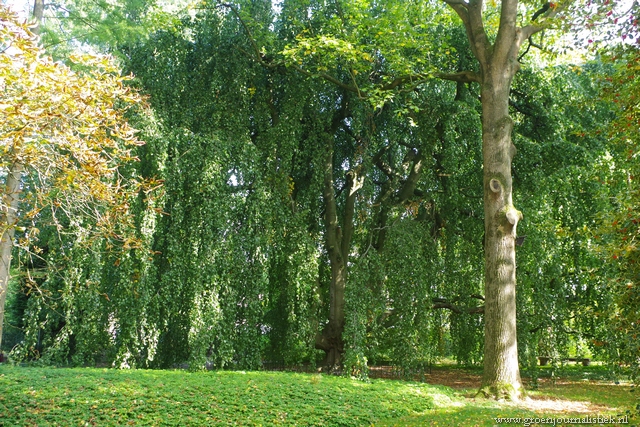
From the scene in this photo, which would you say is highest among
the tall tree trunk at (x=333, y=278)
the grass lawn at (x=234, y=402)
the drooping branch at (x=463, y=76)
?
the drooping branch at (x=463, y=76)

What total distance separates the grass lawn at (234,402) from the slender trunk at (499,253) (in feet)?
1.41

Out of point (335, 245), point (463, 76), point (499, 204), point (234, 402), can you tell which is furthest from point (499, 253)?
point (234, 402)

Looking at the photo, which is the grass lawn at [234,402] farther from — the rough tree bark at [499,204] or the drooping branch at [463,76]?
the drooping branch at [463,76]

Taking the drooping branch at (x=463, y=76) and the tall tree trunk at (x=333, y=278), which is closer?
the drooping branch at (x=463, y=76)

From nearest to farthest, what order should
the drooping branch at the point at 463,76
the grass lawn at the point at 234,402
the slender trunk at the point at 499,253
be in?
the grass lawn at the point at 234,402 → the slender trunk at the point at 499,253 → the drooping branch at the point at 463,76

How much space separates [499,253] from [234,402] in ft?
13.4

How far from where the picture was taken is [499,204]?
24.1ft

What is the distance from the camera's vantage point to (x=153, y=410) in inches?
215

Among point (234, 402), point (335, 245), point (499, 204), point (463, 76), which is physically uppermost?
point (463, 76)

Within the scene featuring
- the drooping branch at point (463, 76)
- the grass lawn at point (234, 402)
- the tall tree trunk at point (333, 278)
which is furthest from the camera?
the tall tree trunk at point (333, 278)

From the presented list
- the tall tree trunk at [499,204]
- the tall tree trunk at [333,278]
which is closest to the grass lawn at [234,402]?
the tall tree trunk at [499,204]

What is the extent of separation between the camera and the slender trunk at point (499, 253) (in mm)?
7074

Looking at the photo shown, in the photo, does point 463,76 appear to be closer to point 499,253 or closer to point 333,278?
point 499,253

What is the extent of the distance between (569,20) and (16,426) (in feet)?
24.3
